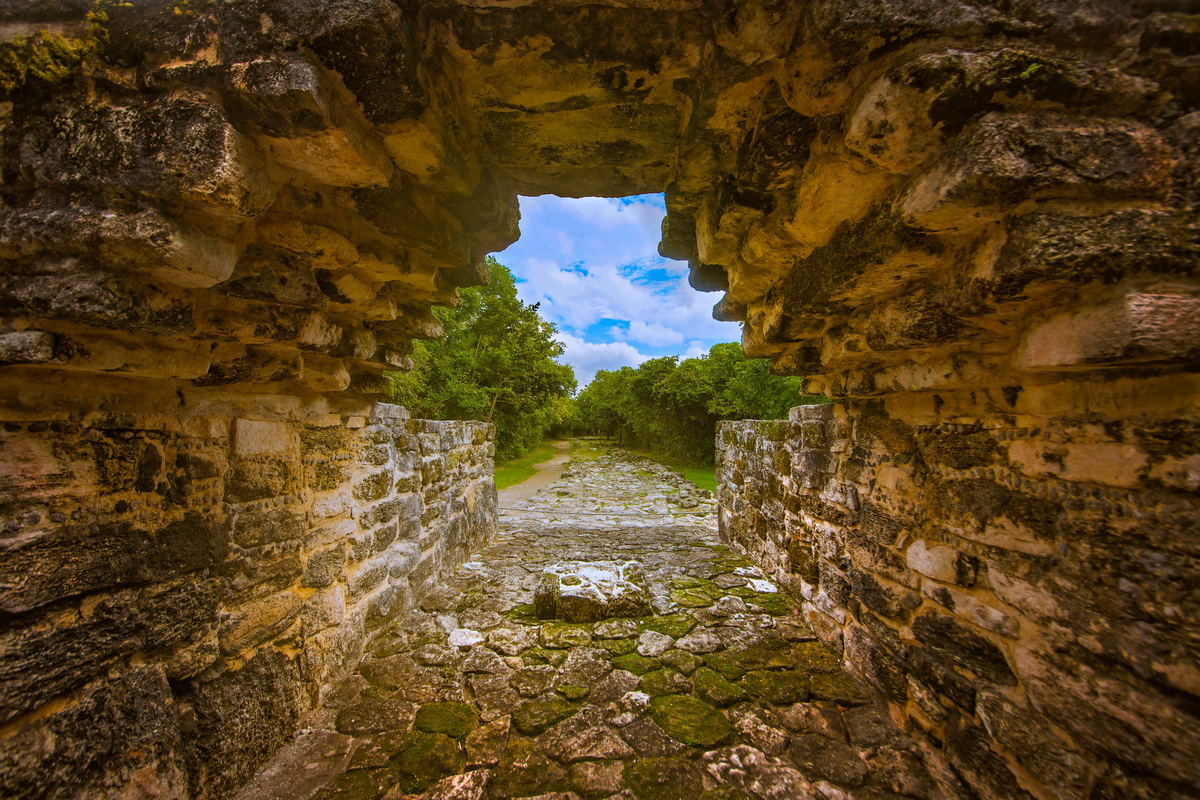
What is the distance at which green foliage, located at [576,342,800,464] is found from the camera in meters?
10.6

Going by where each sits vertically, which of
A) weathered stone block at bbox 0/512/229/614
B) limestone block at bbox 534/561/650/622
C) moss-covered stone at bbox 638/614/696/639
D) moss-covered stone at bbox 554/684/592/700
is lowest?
moss-covered stone at bbox 554/684/592/700

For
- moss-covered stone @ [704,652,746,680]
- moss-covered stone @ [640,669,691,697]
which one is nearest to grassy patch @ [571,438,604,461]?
moss-covered stone @ [704,652,746,680]

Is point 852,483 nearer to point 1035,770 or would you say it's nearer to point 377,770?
point 1035,770

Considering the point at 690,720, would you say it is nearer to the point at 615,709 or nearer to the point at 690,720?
the point at 690,720

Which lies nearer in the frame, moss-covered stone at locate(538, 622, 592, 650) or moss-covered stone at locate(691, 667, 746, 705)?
moss-covered stone at locate(691, 667, 746, 705)

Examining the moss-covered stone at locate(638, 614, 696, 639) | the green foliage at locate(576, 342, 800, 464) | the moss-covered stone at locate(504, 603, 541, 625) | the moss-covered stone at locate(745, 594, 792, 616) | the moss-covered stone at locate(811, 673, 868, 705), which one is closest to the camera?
the moss-covered stone at locate(811, 673, 868, 705)

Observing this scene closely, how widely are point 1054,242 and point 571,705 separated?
2.50 m

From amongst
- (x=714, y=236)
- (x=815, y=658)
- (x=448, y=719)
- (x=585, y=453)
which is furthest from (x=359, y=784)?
(x=585, y=453)

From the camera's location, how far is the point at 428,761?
1.82m

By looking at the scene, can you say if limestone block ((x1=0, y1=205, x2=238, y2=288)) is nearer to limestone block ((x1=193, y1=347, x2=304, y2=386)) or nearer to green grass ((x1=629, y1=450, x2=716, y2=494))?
limestone block ((x1=193, y1=347, x2=304, y2=386))

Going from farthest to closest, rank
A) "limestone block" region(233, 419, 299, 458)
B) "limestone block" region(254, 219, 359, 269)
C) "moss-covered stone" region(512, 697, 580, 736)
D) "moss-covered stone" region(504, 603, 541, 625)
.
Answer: "moss-covered stone" region(504, 603, 541, 625) → "moss-covered stone" region(512, 697, 580, 736) → "limestone block" region(233, 419, 299, 458) → "limestone block" region(254, 219, 359, 269)

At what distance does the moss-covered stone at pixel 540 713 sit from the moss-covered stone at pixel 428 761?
29 cm

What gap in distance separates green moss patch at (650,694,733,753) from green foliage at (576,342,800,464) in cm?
757

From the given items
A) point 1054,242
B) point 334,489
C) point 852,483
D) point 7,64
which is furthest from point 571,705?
point 7,64
